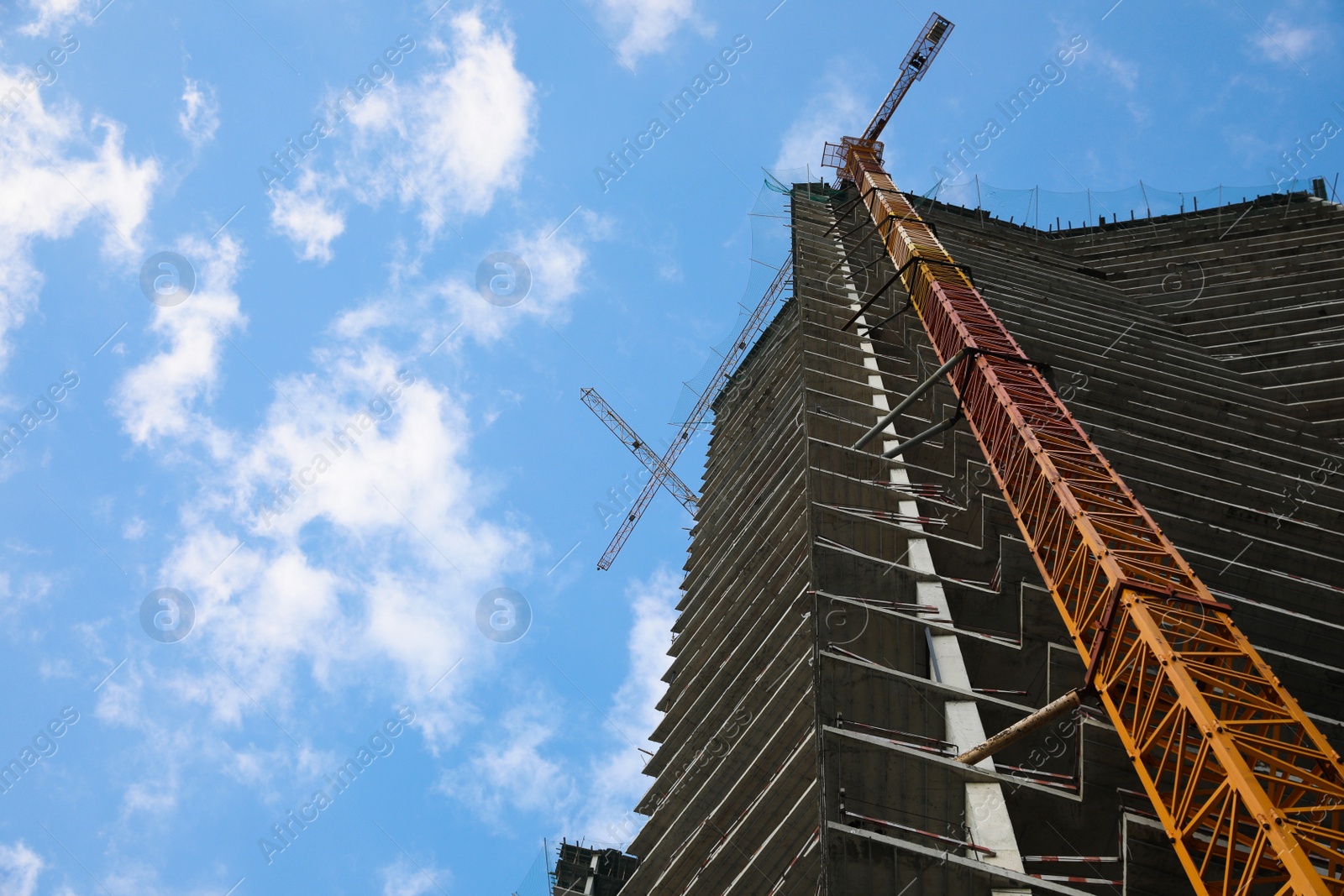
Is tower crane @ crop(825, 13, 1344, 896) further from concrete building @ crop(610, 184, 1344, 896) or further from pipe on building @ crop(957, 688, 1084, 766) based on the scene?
concrete building @ crop(610, 184, 1344, 896)

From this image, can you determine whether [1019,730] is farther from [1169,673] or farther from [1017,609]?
[1017,609]

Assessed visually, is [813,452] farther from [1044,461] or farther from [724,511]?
[724,511]

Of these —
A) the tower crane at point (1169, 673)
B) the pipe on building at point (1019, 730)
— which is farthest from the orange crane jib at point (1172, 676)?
the pipe on building at point (1019, 730)

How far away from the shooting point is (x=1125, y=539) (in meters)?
15.6

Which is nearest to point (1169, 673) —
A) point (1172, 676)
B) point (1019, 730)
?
point (1172, 676)

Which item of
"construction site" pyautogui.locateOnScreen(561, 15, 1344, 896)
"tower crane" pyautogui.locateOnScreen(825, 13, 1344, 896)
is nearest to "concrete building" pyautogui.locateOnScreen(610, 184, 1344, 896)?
"construction site" pyautogui.locateOnScreen(561, 15, 1344, 896)

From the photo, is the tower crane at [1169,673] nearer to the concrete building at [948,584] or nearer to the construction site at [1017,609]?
the construction site at [1017,609]

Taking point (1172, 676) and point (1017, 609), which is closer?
point (1172, 676)

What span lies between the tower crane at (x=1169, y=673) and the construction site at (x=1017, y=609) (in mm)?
50

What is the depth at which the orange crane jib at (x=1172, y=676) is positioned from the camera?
1057cm

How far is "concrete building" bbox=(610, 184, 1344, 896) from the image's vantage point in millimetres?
12242

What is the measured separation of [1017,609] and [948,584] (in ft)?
4.35

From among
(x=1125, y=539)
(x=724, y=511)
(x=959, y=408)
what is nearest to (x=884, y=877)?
(x=1125, y=539)

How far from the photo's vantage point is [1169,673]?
12.2 metres
